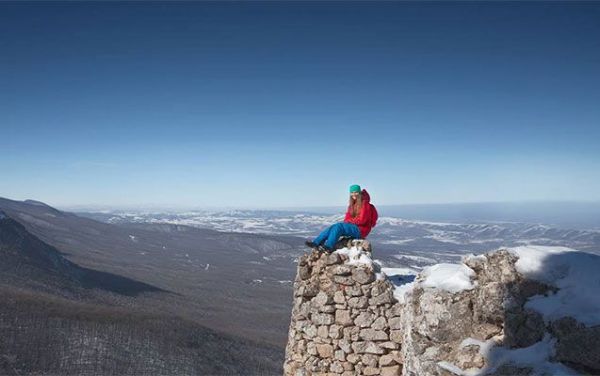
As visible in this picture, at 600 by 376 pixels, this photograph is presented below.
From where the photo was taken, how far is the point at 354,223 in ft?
38.1

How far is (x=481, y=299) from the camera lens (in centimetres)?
716

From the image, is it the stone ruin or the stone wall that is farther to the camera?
the stone wall

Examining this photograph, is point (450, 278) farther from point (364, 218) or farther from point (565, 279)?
point (364, 218)

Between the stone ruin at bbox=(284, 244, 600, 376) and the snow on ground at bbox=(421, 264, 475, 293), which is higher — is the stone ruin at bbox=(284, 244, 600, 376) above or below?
below

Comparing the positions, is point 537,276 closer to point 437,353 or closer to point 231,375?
point 437,353

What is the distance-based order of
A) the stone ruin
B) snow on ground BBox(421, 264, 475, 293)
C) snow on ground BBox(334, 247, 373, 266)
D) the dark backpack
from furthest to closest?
the dark backpack
snow on ground BBox(334, 247, 373, 266)
snow on ground BBox(421, 264, 475, 293)
the stone ruin

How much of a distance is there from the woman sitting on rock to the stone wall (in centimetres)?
33

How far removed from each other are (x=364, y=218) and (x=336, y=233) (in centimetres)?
112

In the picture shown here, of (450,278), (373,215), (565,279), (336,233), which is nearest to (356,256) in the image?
(336,233)

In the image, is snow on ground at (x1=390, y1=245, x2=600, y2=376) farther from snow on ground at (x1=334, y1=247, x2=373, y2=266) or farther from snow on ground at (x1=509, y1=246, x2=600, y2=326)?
snow on ground at (x1=334, y1=247, x2=373, y2=266)

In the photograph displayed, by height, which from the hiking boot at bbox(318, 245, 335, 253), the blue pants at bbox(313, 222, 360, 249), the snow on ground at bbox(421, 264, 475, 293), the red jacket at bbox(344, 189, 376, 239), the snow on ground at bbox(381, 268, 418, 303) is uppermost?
the red jacket at bbox(344, 189, 376, 239)

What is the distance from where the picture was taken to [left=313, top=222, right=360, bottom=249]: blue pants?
10.8 metres

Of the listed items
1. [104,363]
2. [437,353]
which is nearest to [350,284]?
[437,353]

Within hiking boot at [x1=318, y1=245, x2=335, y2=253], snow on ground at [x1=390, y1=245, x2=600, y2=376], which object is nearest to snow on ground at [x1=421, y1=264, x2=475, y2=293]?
snow on ground at [x1=390, y1=245, x2=600, y2=376]
